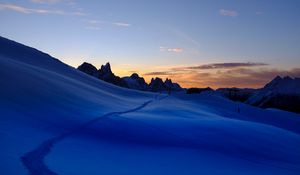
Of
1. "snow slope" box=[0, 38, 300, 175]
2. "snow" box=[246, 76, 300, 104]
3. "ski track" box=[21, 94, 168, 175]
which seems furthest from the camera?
"snow" box=[246, 76, 300, 104]

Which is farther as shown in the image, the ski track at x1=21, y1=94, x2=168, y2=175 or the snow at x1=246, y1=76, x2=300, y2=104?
the snow at x1=246, y1=76, x2=300, y2=104

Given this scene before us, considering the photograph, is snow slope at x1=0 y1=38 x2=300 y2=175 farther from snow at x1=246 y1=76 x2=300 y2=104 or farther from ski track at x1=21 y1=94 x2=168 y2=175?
snow at x1=246 y1=76 x2=300 y2=104

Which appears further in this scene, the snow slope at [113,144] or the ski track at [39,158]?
the snow slope at [113,144]

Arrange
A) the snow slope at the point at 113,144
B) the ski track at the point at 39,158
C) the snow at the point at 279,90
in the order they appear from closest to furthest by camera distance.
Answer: the ski track at the point at 39,158, the snow slope at the point at 113,144, the snow at the point at 279,90

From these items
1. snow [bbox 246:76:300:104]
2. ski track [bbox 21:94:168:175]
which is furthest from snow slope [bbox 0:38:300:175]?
snow [bbox 246:76:300:104]

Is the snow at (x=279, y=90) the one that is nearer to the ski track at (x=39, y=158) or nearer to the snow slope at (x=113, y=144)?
the snow slope at (x=113, y=144)

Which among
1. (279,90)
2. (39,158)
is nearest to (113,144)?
(39,158)

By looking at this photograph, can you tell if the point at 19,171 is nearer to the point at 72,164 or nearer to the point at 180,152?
the point at 72,164

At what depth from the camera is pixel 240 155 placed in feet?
52.7

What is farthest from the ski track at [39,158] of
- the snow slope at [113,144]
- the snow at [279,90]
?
the snow at [279,90]

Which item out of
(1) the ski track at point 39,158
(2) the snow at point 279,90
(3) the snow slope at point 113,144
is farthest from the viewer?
Result: (2) the snow at point 279,90

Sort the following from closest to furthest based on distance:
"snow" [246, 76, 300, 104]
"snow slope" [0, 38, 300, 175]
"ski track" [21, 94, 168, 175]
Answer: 1. "ski track" [21, 94, 168, 175]
2. "snow slope" [0, 38, 300, 175]
3. "snow" [246, 76, 300, 104]

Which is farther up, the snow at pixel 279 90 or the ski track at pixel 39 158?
the snow at pixel 279 90

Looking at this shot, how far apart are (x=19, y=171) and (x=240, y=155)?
9778 mm
